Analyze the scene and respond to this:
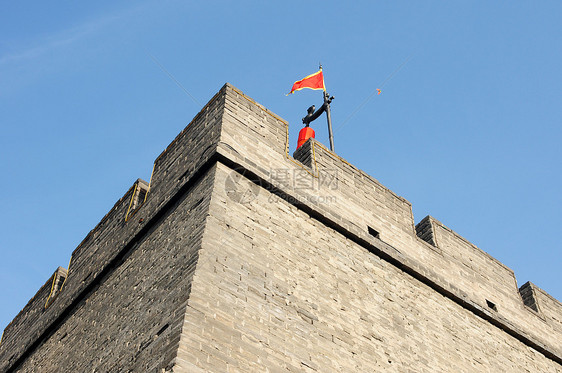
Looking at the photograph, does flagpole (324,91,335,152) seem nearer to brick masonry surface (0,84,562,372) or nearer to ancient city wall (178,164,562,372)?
brick masonry surface (0,84,562,372)

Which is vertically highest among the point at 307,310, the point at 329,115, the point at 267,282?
the point at 329,115

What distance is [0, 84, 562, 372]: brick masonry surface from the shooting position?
7.18 metres

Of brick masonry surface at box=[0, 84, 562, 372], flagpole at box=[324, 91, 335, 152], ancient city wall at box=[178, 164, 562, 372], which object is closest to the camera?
ancient city wall at box=[178, 164, 562, 372]

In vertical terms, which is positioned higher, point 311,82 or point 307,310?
point 311,82

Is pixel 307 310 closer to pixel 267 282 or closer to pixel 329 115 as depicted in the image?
pixel 267 282

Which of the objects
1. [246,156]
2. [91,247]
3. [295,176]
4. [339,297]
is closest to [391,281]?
[339,297]

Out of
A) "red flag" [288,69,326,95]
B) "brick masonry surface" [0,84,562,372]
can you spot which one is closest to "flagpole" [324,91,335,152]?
"red flag" [288,69,326,95]

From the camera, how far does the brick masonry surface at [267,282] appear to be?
7.18 m

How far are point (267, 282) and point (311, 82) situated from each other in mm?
6148

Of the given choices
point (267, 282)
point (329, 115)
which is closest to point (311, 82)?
point (329, 115)

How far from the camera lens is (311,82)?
512 inches

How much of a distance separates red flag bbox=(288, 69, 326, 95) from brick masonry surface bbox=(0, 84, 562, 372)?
3.11m

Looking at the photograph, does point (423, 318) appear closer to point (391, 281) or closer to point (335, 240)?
point (391, 281)

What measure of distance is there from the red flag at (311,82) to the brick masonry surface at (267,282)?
311 cm
